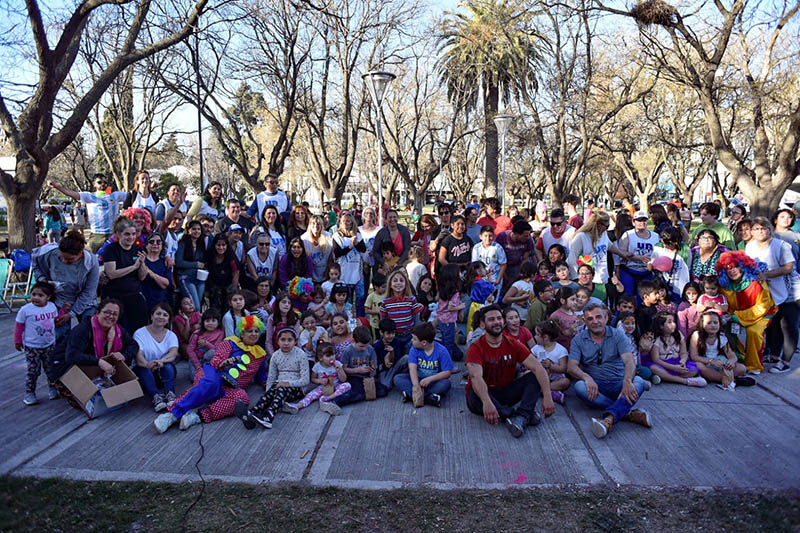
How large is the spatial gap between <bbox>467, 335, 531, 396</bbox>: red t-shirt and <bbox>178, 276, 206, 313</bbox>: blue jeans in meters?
3.69

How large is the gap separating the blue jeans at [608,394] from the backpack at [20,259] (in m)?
9.66

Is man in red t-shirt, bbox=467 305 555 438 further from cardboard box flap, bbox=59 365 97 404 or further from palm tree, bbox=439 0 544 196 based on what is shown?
palm tree, bbox=439 0 544 196

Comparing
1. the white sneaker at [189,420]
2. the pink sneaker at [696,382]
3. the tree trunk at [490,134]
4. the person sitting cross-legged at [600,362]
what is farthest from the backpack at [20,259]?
the tree trunk at [490,134]

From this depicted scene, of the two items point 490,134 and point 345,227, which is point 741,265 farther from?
point 490,134

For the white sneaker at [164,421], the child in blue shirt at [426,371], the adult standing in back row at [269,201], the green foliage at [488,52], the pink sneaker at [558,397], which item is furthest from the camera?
the green foliage at [488,52]

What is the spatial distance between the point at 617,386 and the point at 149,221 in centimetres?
534

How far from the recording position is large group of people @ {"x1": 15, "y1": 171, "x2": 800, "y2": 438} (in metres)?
5.23

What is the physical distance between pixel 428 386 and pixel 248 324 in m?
1.95

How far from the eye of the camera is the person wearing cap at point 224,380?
16.3 feet

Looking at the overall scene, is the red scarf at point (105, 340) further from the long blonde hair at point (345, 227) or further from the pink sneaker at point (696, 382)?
the pink sneaker at point (696, 382)

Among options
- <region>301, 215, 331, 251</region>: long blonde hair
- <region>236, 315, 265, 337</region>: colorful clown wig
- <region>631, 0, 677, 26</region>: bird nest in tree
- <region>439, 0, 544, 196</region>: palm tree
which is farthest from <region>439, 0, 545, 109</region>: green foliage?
<region>236, 315, 265, 337</region>: colorful clown wig

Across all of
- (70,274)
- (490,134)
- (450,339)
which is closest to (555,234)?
(450,339)

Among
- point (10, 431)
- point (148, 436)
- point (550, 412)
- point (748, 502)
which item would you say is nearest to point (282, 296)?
point (148, 436)

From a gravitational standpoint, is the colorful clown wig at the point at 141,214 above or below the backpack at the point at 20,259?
above
